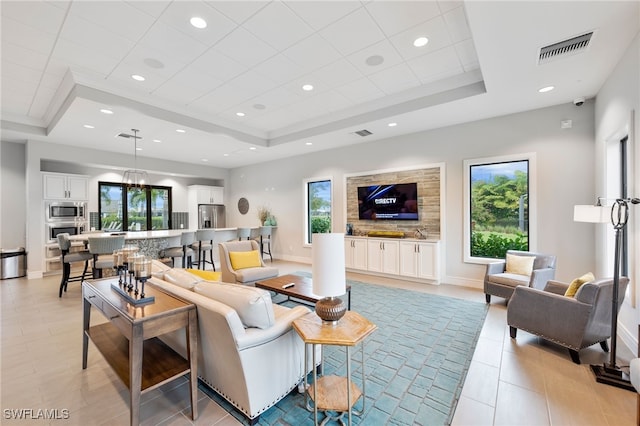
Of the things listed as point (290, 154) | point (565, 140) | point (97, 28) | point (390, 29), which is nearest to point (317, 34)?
point (390, 29)

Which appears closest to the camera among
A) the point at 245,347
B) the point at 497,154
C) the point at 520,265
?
the point at 245,347

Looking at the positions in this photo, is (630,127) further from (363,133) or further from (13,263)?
(13,263)

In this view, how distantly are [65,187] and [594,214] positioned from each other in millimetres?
9588

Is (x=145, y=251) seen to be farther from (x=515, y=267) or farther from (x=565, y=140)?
(x=565, y=140)

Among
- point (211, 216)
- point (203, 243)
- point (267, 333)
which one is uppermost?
point (211, 216)

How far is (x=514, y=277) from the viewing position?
13.0 ft

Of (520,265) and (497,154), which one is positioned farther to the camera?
(497,154)

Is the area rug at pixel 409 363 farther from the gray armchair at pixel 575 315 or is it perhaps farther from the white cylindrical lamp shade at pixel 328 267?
the white cylindrical lamp shade at pixel 328 267

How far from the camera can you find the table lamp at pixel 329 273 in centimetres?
187

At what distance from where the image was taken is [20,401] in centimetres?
211

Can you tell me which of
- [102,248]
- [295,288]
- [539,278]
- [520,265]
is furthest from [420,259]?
[102,248]

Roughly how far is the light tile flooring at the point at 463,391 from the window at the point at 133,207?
18.1 feet

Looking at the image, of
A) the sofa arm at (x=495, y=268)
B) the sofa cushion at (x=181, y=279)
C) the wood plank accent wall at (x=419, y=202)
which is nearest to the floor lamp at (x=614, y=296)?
the sofa arm at (x=495, y=268)

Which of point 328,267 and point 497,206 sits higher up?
point 497,206
